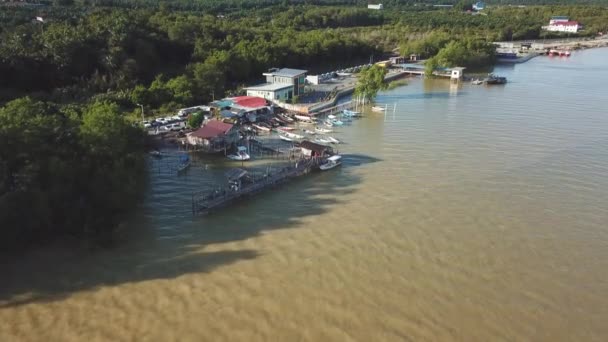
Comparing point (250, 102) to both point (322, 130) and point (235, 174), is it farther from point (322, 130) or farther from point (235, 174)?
point (235, 174)

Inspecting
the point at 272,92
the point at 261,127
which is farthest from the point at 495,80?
the point at 261,127

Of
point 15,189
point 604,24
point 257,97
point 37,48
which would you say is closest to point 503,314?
point 15,189

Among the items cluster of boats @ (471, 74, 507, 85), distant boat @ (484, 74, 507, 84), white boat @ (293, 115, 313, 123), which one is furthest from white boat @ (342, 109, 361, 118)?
distant boat @ (484, 74, 507, 84)

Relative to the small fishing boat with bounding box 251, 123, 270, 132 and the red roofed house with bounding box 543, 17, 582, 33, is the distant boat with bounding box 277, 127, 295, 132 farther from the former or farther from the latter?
the red roofed house with bounding box 543, 17, 582, 33

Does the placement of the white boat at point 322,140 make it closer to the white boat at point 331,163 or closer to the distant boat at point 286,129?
the distant boat at point 286,129

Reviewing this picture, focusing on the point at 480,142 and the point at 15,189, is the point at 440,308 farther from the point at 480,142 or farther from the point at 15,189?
the point at 480,142

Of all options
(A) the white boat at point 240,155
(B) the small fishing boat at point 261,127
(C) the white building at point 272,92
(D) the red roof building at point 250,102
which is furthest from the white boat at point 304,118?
(A) the white boat at point 240,155
